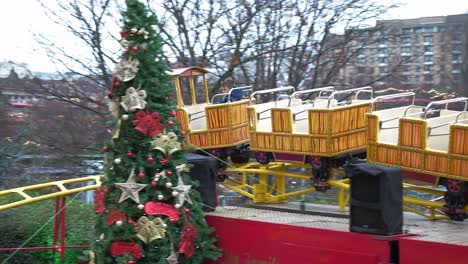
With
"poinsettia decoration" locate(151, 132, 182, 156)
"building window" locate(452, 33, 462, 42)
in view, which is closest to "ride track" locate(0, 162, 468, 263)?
"poinsettia decoration" locate(151, 132, 182, 156)

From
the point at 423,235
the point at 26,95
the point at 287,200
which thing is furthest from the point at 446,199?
the point at 26,95

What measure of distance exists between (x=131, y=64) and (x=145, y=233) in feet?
5.67

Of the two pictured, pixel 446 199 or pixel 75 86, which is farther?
pixel 75 86

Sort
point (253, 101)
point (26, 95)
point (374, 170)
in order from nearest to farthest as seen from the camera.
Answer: point (374, 170) < point (253, 101) < point (26, 95)

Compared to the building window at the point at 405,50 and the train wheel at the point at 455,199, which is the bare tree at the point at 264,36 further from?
the train wheel at the point at 455,199

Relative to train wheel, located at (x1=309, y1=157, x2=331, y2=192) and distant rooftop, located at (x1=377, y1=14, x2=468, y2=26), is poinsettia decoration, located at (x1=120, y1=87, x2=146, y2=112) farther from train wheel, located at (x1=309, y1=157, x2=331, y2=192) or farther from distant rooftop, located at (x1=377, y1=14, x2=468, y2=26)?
distant rooftop, located at (x1=377, y1=14, x2=468, y2=26)

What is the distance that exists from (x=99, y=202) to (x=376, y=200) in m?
2.87

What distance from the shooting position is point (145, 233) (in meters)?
7.35

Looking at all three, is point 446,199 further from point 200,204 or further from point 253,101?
point 253,101

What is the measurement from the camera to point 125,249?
24.1 ft

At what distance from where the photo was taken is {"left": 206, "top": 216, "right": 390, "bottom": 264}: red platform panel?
6.50 meters

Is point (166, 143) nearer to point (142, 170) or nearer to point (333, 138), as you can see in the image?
point (142, 170)

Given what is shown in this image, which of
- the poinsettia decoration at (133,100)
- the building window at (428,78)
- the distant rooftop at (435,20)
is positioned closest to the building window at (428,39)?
the distant rooftop at (435,20)

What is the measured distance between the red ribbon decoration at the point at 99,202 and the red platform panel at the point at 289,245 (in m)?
1.26
